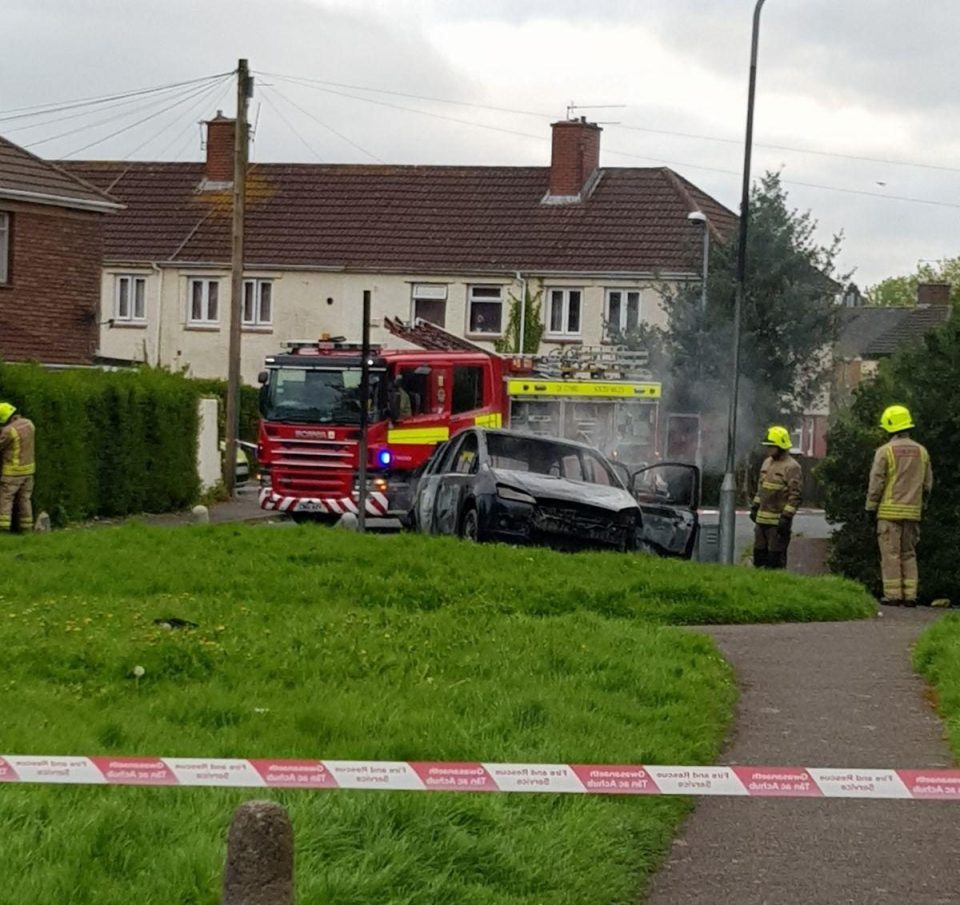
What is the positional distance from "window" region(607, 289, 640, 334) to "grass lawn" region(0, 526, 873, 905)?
35.4 m

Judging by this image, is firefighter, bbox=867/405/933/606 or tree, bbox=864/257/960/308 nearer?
firefighter, bbox=867/405/933/606

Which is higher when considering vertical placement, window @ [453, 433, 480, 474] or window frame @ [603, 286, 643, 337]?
window frame @ [603, 286, 643, 337]

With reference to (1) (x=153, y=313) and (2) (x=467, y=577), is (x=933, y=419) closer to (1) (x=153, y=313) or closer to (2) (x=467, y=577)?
(2) (x=467, y=577)

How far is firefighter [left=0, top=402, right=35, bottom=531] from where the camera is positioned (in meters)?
24.8

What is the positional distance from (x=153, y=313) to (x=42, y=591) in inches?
1669

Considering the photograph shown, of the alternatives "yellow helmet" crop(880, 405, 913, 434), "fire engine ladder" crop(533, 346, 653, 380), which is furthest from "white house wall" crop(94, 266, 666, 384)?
"yellow helmet" crop(880, 405, 913, 434)

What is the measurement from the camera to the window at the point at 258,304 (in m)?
56.8

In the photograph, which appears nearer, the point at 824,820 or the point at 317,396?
the point at 824,820

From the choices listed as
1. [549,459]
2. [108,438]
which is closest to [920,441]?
[549,459]

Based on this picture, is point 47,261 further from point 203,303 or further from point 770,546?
point 770,546

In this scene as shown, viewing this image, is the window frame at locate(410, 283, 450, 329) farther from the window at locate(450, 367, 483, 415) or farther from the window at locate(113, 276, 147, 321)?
the window at locate(450, 367, 483, 415)

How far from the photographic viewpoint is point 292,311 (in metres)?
56.2

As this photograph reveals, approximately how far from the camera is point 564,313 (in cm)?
5450

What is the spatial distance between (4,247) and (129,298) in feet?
64.3
